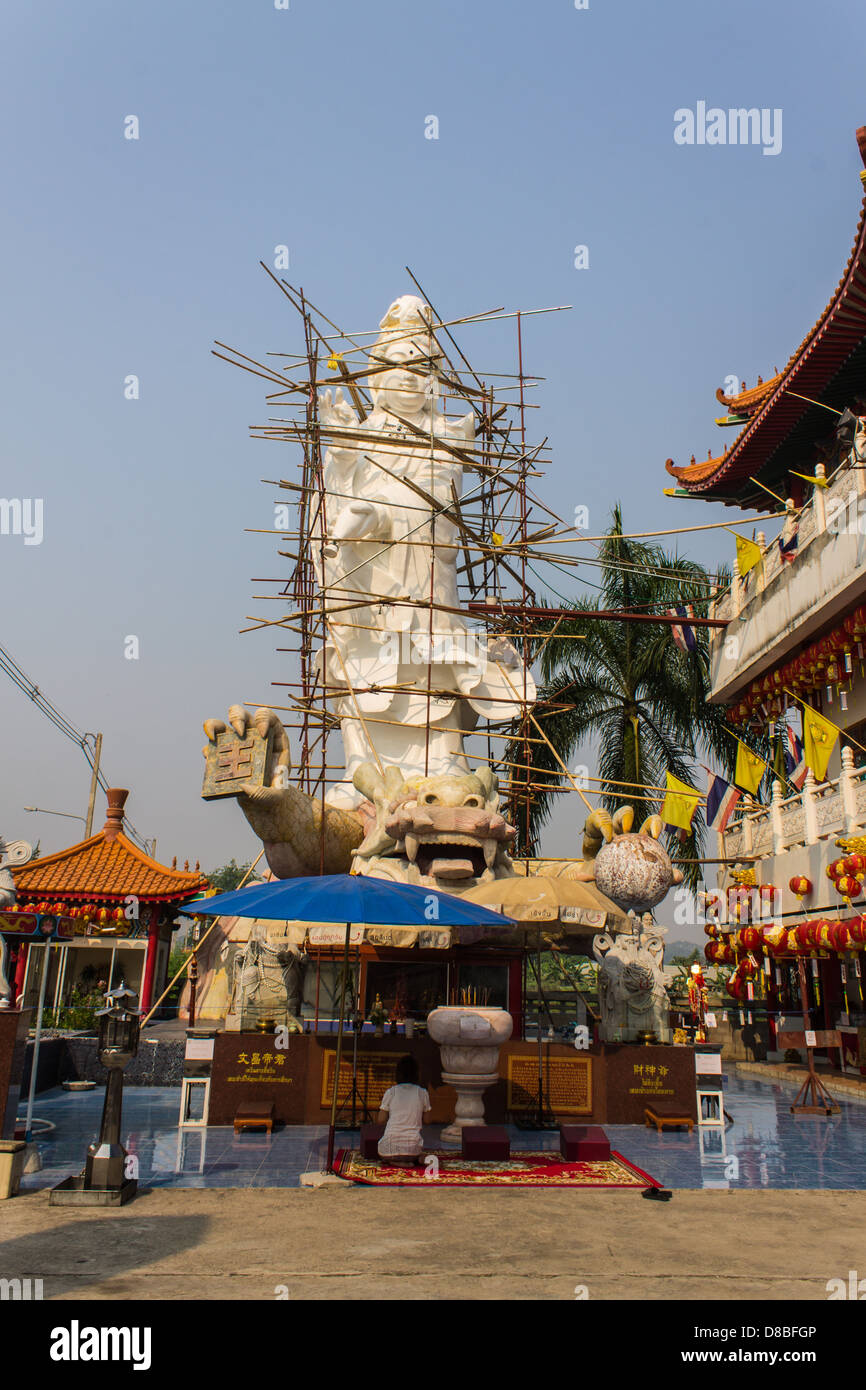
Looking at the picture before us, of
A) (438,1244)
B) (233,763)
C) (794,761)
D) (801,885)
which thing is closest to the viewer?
(438,1244)

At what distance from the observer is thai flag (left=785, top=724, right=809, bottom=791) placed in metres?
18.5

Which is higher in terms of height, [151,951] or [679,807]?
[679,807]

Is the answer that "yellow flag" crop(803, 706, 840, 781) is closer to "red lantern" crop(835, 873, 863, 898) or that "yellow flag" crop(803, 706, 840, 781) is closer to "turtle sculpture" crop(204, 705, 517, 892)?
"red lantern" crop(835, 873, 863, 898)

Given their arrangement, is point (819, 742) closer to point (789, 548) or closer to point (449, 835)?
point (789, 548)

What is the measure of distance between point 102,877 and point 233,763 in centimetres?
920

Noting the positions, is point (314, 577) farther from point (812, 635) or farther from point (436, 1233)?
point (436, 1233)

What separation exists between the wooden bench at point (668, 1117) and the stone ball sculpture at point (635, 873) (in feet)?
8.02

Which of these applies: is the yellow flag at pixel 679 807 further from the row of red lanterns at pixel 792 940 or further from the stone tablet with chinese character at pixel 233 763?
the stone tablet with chinese character at pixel 233 763

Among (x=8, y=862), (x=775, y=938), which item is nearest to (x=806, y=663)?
(x=775, y=938)

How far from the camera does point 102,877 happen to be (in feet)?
63.8

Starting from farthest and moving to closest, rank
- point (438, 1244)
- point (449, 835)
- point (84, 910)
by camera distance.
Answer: point (84, 910)
point (449, 835)
point (438, 1244)

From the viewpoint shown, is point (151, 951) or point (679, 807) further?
point (151, 951)

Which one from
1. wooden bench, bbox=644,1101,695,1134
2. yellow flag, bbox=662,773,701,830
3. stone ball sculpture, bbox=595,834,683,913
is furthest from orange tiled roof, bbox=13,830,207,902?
wooden bench, bbox=644,1101,695,1134

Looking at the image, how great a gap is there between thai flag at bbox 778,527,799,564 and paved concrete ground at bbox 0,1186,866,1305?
10575 mm
